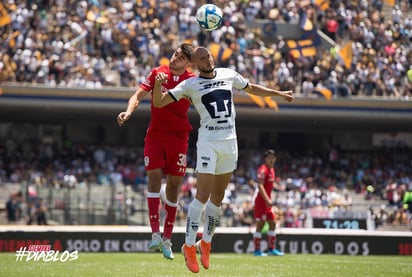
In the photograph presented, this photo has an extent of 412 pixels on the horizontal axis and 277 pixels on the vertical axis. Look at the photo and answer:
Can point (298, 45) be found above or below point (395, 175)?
above

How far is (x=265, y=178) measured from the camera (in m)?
19.9

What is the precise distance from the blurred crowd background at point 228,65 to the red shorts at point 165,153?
15.5m

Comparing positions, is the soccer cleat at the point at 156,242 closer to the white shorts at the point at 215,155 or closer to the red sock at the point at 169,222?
the red sock at the point at 169,222

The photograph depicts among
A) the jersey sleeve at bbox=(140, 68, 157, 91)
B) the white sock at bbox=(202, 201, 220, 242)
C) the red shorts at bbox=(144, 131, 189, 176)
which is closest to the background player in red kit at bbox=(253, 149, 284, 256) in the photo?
the red shorts at bbox=(144, 131, 189, 176)

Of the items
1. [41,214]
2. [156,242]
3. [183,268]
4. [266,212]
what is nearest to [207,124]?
[156,242]

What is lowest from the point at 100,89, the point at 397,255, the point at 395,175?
the point at 397,255

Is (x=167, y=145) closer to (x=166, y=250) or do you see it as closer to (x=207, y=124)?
(x=207, y=124)

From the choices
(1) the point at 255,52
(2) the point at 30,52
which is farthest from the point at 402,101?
(2) the point at 30,52

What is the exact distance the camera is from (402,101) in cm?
3516

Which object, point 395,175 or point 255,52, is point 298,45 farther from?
point 395,175

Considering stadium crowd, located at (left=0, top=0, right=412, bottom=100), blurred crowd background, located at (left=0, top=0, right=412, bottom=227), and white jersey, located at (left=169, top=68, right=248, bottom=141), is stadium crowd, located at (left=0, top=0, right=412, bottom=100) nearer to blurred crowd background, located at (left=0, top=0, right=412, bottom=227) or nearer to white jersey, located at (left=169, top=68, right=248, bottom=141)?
blurred crowd background, located at (left=0, top=0, right=412, bottom=227)

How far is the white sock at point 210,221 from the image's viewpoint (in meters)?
11.8

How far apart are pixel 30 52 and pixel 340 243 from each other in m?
13.3

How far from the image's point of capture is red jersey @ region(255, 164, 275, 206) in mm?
19688
